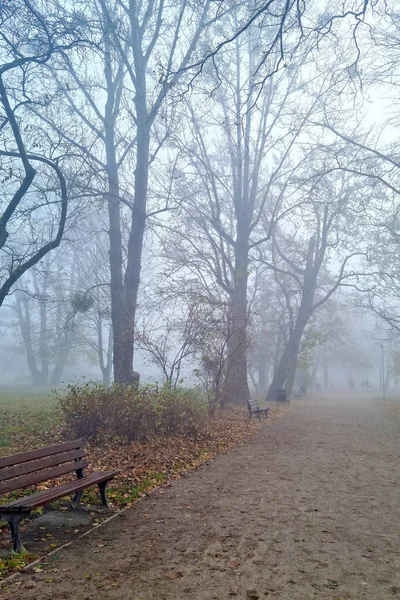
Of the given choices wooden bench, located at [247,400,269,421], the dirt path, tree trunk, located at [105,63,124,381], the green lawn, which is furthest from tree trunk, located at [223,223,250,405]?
the dirt path

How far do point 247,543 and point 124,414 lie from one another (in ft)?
18.5

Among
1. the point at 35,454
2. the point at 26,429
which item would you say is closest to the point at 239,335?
the point at 26,429

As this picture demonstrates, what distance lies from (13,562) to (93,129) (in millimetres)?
13714

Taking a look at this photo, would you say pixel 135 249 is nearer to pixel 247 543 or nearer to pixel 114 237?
pixel 114 237

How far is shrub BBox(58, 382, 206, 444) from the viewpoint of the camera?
10.2 meters

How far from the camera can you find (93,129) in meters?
15.7

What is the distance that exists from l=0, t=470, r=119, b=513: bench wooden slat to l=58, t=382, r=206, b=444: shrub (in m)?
3.74

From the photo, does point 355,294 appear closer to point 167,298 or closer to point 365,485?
point 167,298

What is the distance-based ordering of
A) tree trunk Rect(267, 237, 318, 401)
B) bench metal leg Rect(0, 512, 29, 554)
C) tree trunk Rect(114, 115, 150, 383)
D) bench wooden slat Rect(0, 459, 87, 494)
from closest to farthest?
bench metal leg Rect(0, 512, 29, 554) < bench wooden slat Rect(0, 459, 87, 494) < tree trunk Rect(114, 115, 150, 383) < tree trunk Rect(267, 237, 318, 401)

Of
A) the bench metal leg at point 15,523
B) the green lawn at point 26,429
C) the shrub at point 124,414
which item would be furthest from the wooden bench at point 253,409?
the bench metal leg at point 15,523

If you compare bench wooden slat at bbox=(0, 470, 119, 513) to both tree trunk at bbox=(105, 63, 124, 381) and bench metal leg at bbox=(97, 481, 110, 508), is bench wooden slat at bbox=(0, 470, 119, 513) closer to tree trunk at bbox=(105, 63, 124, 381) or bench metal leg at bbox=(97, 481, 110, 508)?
bench metal leg at bbox=(97, 481, 110, 508)

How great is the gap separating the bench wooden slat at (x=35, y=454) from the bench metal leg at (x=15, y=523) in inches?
23.5

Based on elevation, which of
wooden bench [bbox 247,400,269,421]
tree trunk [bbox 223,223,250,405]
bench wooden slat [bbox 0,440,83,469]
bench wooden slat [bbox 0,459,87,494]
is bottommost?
wooden bench [bbox 247,400,269,421]

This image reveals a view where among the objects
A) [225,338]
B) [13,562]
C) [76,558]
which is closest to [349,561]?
[76,558]
